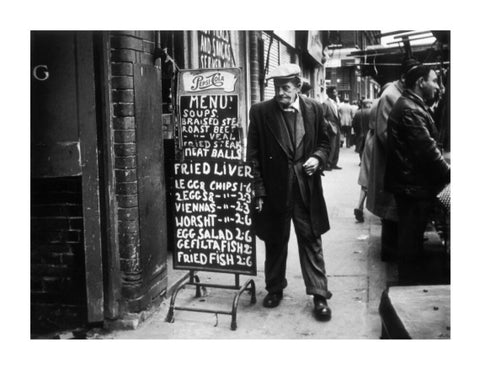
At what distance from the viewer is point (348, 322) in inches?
164

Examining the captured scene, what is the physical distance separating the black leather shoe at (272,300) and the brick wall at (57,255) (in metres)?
1.40

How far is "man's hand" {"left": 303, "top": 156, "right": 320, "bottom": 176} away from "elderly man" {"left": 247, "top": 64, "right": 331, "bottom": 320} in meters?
0.01

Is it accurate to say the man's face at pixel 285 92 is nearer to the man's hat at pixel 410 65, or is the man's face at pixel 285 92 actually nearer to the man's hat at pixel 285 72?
the man's hat at pixel 285 72

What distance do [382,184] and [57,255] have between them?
315 centimetres

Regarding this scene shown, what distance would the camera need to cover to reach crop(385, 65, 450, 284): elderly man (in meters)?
4.14

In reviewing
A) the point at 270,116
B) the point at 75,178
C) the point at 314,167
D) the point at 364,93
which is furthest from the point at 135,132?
the point at 364,93

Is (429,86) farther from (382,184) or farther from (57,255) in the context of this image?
(57,255)

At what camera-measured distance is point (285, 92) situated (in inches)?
161

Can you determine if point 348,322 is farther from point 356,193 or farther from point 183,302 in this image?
point 356,193

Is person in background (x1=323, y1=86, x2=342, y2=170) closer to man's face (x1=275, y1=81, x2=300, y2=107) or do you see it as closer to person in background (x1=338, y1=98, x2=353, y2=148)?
man's face (x1=275, y1=81, x2=300, y2=107)

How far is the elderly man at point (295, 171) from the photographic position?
13.7 ft

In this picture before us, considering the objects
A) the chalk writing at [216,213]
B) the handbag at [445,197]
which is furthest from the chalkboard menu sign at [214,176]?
the handbag at [445,197]

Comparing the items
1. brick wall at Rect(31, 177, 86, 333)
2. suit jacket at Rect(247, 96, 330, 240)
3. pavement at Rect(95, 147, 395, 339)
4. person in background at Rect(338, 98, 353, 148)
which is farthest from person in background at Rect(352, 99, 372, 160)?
brick wall at Rect(31, 177, 86, 333)

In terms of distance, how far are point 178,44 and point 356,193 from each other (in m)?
4.87
